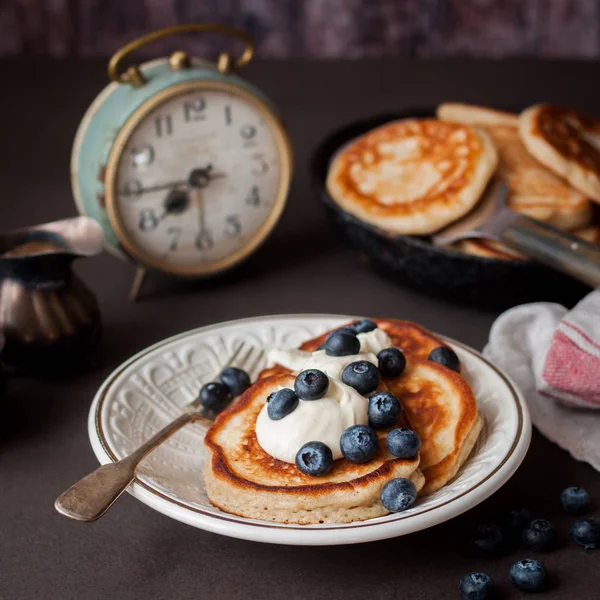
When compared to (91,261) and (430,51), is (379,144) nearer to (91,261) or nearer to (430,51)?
(91,261)

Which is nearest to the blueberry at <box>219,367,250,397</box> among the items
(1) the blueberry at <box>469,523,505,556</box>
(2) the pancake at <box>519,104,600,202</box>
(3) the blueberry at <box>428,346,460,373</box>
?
(3) the blueberry at <box>428,346,460,373</box>

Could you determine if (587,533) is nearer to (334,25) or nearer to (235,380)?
(235,380)

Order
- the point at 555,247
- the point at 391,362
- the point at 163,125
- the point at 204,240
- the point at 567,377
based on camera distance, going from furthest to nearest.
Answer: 1. the point at 204,240
2. the point at 163,125
3. the point at 555,247
4. the point at 567,377
5. the point at 391,362

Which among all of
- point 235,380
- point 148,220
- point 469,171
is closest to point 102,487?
point 235,380

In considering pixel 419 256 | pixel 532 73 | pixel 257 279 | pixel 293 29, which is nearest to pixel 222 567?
pixel 419 256

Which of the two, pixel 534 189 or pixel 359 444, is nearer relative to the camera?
pixel 359 444

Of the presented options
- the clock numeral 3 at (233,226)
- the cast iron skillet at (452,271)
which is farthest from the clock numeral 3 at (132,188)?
the cast iron skillet at (452,271)

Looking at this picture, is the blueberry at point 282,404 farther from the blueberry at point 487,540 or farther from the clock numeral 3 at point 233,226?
the clock numeral 3 at point 233,226
